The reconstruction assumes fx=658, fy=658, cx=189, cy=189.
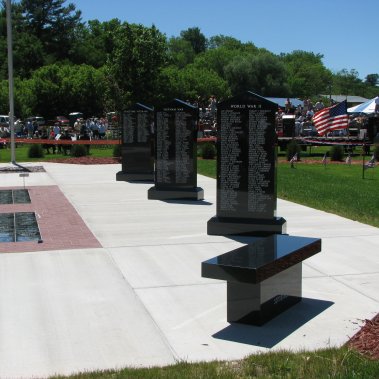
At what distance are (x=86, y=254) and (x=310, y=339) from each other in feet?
13.1

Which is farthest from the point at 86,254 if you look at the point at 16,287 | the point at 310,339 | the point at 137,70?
the point at 137,70

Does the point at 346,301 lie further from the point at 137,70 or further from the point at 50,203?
the point at 137,70

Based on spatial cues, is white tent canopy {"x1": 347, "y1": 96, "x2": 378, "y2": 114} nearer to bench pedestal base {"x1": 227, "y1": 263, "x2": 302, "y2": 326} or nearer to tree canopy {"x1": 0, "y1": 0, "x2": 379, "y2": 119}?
tree canopy {"x1": 0, "y1": 0, "x2": 379, "y2": 119}

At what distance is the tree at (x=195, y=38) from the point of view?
151m

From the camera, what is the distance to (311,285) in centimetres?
718

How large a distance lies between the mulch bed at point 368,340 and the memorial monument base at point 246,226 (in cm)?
391

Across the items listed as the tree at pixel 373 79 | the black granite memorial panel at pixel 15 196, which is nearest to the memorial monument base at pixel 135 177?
the black granite memorial panel at pixel 15 196

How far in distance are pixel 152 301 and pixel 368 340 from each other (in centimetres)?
222

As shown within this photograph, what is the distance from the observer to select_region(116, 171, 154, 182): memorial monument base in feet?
57.2

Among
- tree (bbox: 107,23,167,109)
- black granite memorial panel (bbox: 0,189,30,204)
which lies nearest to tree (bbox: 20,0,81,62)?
tree (bbox: 107,23,167,109)

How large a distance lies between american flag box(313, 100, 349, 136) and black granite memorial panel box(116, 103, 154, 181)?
9213 mm

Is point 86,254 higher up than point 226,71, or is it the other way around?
point 226,71

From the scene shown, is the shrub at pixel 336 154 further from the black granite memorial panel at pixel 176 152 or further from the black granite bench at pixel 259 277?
the black granite bench at pixel 259 277

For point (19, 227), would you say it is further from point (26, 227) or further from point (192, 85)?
point (192, 85)
